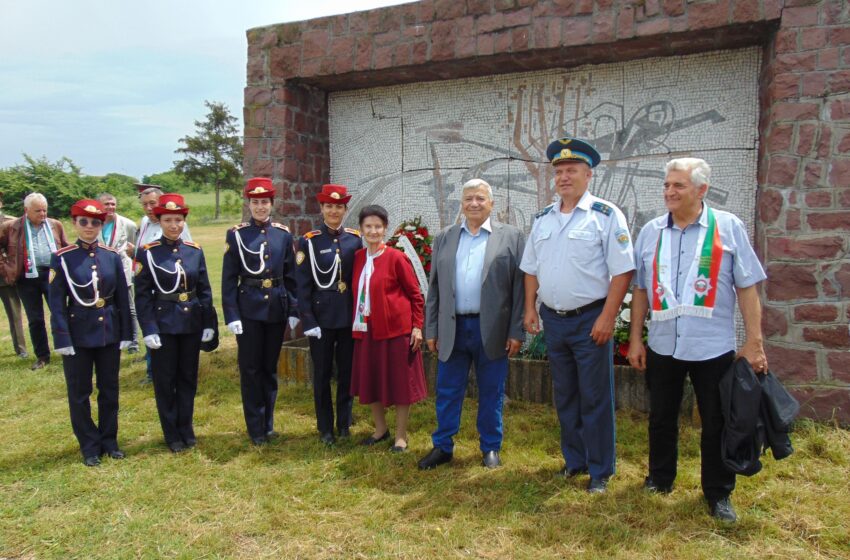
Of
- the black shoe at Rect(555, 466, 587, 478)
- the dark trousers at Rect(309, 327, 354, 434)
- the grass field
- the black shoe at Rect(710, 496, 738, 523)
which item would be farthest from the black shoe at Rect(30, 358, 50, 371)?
the black shoe at Rect(710, 496, 738, 523)

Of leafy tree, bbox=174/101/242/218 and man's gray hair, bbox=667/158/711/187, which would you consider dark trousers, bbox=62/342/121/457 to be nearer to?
man's gray hair, bbox=667/158/711/187

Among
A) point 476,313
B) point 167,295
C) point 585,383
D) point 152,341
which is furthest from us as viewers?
point 167,295

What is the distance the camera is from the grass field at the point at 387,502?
3125 mm

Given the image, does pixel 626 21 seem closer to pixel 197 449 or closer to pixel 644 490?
pixel 644 490

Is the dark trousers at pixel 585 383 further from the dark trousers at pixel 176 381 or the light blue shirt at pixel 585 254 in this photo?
the dark trousers at pixel 176 381

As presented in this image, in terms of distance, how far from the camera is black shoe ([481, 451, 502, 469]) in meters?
4.04

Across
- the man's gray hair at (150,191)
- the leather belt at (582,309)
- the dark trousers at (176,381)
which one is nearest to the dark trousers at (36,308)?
the man's gray hair at (150,191)

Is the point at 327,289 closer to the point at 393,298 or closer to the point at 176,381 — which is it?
the point at 393,298

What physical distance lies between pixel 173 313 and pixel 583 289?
2575 mm

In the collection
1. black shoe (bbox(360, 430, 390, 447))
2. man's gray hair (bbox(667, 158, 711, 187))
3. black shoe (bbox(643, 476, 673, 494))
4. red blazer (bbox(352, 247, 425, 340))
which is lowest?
black shoe (bbox(360, 430, 390, 447))

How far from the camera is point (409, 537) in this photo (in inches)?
127

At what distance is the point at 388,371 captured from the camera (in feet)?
13.9

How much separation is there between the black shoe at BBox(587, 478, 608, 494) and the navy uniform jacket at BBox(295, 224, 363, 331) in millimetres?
1828

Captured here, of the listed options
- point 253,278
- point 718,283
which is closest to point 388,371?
point 253,278
